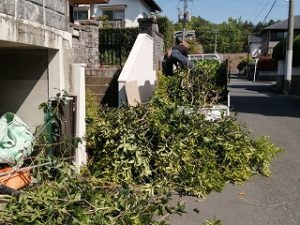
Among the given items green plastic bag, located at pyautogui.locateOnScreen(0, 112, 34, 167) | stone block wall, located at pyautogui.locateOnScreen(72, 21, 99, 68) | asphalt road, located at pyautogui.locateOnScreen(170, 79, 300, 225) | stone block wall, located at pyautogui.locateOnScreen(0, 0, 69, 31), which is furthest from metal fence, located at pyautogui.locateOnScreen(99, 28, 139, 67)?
green plastic bag, located at pyautogui.locateOnScreen(0, 112, 34, 167)

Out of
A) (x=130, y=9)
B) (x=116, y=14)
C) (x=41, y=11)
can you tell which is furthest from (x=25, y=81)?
(x=116, y=14)

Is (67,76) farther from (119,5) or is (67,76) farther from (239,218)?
(119,5)

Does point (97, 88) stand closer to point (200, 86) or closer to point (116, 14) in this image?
point (200, 86)

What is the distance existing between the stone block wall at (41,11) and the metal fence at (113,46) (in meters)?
7.98

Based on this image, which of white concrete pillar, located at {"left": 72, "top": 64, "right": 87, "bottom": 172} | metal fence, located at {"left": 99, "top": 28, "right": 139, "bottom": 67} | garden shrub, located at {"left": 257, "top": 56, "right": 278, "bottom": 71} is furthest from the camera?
garden shrub, located at {"left": 257, "top": 56, "right": 278, "bottom": 71}

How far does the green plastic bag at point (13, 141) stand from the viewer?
17.7ft

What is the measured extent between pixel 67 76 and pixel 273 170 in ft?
12.0

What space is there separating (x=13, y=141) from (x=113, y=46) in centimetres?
975

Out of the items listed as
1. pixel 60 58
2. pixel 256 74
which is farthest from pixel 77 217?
pixel 256 74

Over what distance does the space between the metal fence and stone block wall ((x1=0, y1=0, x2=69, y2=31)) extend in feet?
26.2

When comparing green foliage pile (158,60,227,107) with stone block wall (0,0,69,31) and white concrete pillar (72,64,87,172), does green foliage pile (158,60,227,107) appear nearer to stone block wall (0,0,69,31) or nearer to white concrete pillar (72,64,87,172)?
white concrete pillar (72,64,87,172)

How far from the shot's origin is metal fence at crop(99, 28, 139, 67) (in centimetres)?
1468

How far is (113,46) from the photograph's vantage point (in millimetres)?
14898

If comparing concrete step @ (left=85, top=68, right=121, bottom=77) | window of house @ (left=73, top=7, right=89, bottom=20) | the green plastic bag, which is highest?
window of house @ (left=73, top=7, right=89, bottom=20)
